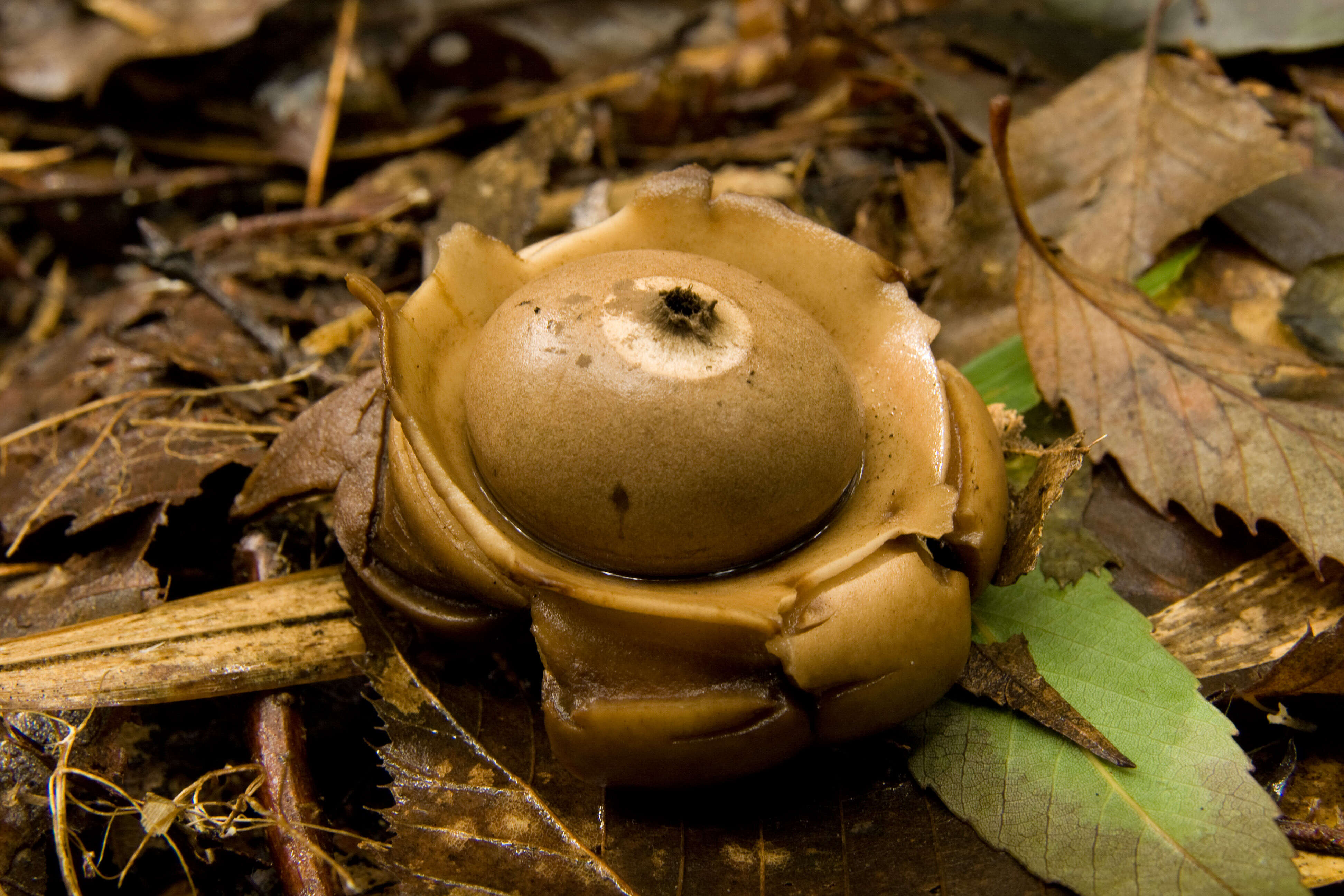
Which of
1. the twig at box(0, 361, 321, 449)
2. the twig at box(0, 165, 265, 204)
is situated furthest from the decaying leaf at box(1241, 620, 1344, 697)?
the twig at box(0, 165, 265, 204)

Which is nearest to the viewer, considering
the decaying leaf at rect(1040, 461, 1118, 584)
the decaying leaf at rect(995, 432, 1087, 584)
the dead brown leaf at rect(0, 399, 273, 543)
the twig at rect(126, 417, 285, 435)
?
the decaying leaf at rect(995, 432, 1087, 584)

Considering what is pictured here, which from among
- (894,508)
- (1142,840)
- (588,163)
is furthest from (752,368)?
(588,163)

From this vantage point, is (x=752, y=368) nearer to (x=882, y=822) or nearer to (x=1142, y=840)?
(x=882, y=822)

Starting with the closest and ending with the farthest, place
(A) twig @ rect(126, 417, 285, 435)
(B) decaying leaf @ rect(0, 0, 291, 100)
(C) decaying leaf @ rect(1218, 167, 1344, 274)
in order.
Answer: (A) twig @ rect(126, 417, 285, 435) < (C) decaying leaf @ rect(1218, 167, 1344, 274) < (B) decaying leaf @ rect(0, 0, 291, 100)

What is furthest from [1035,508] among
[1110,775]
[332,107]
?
[332,107]

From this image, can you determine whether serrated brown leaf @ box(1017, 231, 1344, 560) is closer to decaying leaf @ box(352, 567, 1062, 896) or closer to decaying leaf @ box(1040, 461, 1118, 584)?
decaying leaf @ box(1040, 461, 1118, 584)

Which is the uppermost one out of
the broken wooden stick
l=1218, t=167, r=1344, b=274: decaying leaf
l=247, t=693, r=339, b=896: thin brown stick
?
l=1218, t=167, r=1344, b=274: decaying leaf

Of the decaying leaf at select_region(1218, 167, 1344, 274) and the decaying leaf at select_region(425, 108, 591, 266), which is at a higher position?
the decaying leaf at select_region(1218, 167, 1344, 274)
